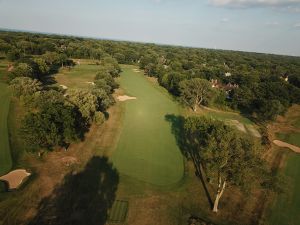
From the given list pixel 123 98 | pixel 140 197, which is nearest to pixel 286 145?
pixel 140 197

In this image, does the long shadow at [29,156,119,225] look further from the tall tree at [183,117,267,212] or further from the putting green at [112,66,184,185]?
the tall tree at [183,117,267,212]

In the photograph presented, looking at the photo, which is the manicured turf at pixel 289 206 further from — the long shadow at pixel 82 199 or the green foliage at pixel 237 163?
the long shadow at pixel 82 199

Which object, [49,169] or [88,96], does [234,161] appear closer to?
[49,169]

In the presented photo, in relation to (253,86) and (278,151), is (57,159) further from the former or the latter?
(253,86)

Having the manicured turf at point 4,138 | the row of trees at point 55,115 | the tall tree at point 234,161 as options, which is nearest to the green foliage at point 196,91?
the row of trees at point 55,115

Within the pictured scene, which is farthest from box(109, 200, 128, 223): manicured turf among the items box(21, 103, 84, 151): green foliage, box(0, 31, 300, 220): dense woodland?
box(21, 103, 84, 151): green foliage
